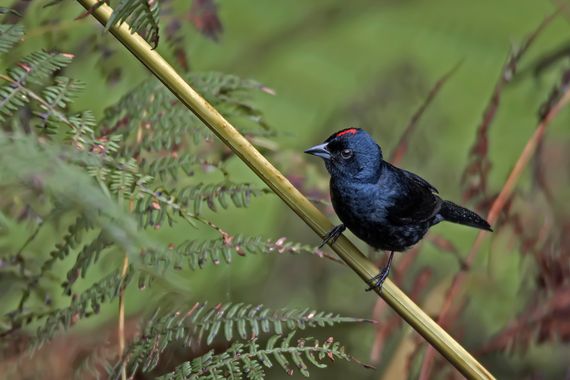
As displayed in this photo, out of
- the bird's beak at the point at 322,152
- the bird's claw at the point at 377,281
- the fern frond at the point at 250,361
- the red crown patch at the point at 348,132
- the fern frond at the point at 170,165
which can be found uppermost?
the red crown patch at the point at 348,132

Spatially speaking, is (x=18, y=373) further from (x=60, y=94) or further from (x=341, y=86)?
(x=341, y=86)

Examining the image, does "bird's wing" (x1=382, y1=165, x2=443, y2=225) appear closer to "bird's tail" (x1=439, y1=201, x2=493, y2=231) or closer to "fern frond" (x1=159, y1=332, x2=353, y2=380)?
"bird's tail" (x1=439, y1=201, x2=493, y2=231)

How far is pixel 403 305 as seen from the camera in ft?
5.64

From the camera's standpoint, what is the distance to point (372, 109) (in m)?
3.34

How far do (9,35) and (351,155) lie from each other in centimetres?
115

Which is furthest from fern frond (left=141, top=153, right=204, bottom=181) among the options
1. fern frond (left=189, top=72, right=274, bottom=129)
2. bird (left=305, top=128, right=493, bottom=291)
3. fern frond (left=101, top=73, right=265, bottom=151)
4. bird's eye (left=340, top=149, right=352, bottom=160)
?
bird's eye (left=340, top=149, right=352, bottom=160)

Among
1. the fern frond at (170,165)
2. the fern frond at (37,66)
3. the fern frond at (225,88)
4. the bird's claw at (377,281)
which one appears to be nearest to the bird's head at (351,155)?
the fern frond at (225,88)

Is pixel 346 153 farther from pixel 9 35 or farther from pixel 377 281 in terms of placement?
pixel 9 35

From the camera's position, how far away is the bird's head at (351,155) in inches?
95.9

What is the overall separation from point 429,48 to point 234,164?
1986 mm

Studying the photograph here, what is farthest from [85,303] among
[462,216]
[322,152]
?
[462,216]

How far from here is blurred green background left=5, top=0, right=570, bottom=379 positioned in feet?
10.7

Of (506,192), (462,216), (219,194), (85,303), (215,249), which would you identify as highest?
(506,192)

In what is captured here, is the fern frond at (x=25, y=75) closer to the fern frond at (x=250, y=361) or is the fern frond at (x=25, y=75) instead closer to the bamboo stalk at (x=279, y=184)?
the bamboo stalk at (x=279, y=184)
